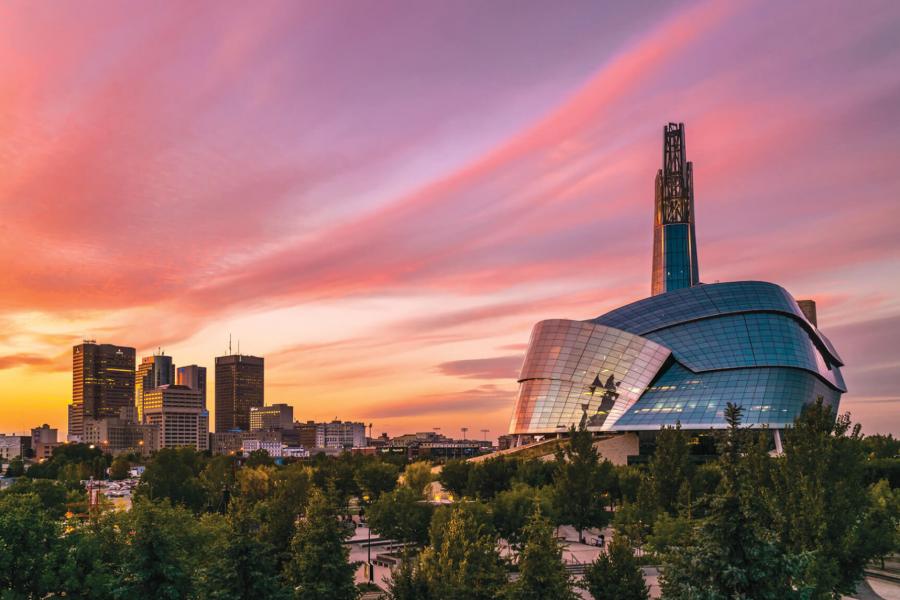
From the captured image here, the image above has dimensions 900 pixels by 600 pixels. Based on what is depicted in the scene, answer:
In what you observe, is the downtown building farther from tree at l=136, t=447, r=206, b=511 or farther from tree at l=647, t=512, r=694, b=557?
tree at l=647, t=512, r=694, b=557

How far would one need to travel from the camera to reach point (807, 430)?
117 feet

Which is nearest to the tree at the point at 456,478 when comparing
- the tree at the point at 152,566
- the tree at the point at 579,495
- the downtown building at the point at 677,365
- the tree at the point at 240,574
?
the tree at the point at 579,495

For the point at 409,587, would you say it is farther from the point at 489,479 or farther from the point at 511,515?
the point at 489,479

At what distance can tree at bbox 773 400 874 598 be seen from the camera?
3397cm

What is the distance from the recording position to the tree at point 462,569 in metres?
33.4

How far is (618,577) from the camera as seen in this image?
36.9 m

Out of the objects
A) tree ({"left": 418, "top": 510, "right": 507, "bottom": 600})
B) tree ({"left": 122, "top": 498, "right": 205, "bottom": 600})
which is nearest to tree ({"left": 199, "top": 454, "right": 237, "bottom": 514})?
tree ({"left": 122, "top": 498, "right": 205, "bottom": 600})

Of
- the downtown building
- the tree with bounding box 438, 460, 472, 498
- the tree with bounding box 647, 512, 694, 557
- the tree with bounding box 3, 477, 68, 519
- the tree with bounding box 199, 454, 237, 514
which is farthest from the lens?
the downtown building

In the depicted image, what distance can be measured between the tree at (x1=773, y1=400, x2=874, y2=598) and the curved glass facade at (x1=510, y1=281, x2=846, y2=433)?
86.0 m

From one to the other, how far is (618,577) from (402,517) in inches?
1162

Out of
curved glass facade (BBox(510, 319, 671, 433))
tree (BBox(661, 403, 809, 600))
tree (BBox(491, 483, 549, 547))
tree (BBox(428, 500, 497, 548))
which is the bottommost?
tree (BBox(491, 483, 549, 547))

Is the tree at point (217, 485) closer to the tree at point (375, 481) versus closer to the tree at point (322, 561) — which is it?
the tree at point (375, 481)

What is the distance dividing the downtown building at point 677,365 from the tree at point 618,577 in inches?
3437

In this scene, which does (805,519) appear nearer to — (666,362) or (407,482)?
(407,482)
